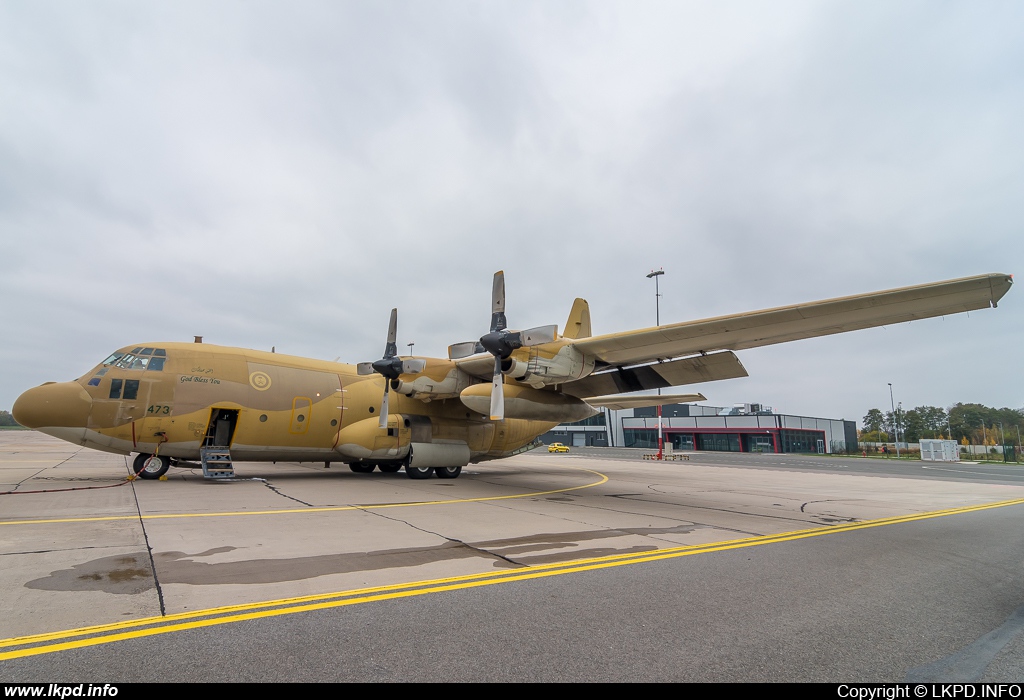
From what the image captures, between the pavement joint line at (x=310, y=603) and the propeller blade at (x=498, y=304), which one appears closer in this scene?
the pavement joint line at (x=310, y=603)

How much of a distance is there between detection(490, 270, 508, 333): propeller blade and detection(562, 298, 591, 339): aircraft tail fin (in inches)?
164

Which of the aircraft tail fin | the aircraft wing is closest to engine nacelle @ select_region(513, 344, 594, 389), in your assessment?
the aircraft wing

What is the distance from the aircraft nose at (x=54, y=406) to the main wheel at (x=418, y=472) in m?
9.30

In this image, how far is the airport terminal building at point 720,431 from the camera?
229 ft

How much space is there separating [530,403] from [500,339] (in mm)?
2848

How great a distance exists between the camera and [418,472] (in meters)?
18.7

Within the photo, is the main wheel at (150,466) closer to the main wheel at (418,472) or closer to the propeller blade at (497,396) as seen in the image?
the main wheel at (418,472)

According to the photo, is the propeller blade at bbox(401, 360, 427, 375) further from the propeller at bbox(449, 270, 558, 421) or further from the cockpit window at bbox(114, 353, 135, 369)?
the cockpit window at bbox(114, 353, 135, 369)

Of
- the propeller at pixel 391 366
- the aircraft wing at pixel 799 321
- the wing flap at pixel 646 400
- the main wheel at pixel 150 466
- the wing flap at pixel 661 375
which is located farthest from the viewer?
the wing flap at pixel 646 400

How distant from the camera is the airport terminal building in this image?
69.8m

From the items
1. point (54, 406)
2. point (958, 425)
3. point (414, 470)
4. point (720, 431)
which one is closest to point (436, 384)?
point (414, 470)

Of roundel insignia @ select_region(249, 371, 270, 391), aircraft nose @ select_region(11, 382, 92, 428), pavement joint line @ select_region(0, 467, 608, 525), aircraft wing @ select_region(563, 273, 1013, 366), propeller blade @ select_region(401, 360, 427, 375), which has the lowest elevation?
pavement joint line @ select_region(0, 467, 608, 525)

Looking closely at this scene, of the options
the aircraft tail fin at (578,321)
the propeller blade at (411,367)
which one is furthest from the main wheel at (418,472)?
the aircraft tail fin at (578,321)

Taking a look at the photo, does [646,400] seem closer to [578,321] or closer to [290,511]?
[578,321]
